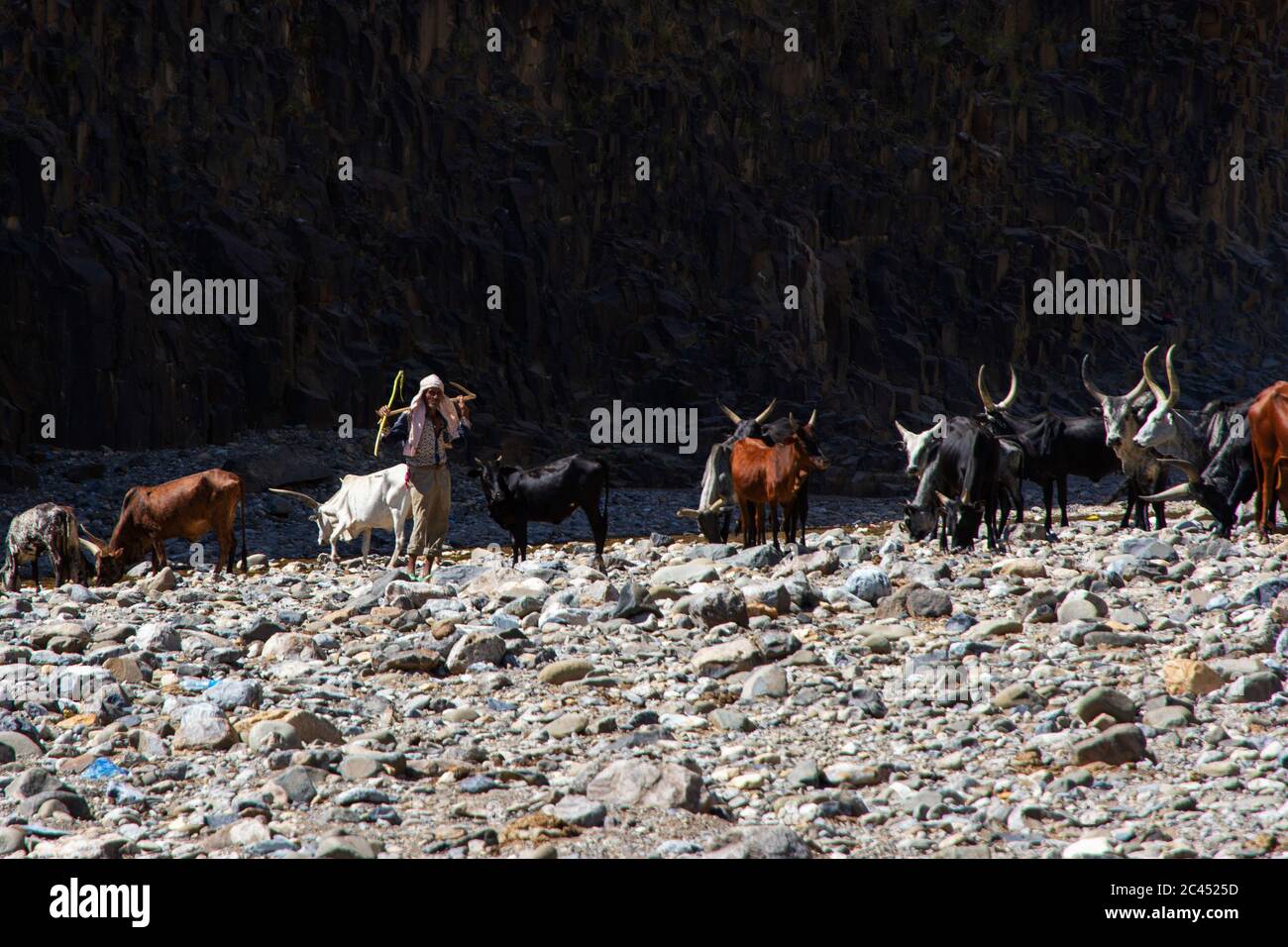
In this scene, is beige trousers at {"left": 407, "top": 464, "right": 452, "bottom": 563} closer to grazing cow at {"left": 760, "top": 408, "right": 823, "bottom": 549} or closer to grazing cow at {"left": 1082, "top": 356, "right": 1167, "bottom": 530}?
grazing cow at {"left": 760, "top": 408, "right": 823, "bottom": 549}

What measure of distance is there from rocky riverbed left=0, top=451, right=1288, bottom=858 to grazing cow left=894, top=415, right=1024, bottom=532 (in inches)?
112

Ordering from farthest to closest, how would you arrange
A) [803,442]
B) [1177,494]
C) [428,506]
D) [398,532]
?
1. [398,532]
2. [1177,494]
3. [428,506]
4. [803,442]

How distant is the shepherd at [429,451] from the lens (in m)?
14.7

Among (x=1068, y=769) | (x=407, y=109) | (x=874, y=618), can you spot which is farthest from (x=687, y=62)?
(x=1068, y=769)

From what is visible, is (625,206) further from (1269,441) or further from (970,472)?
(1269,441)

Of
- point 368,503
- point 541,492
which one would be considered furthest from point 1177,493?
point 368,503

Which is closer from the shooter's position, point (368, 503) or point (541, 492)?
point (541, 492)

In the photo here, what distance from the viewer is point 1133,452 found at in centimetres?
1706

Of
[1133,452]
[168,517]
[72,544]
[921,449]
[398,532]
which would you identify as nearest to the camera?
[921,449]

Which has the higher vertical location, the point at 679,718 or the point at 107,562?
the point at 107,562

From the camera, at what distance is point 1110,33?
2557 inches

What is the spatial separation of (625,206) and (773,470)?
3511 centimetres

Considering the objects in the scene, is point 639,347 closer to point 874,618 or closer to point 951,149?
point 951,149

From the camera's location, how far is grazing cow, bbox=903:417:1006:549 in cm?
1488
